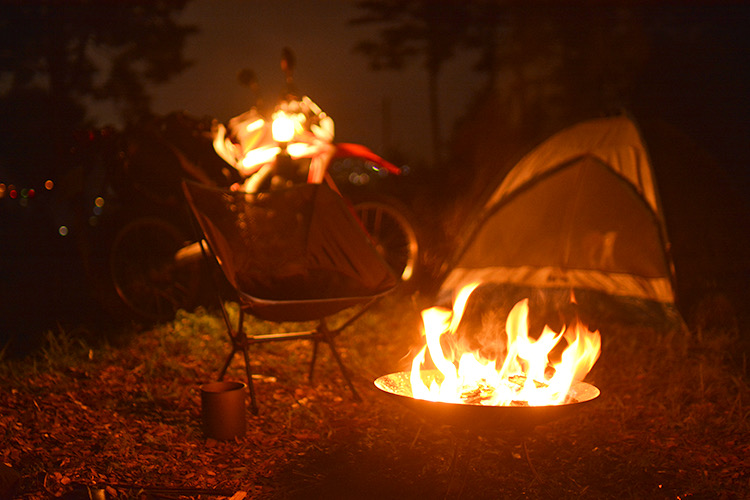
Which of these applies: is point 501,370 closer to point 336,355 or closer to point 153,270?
point 336,355

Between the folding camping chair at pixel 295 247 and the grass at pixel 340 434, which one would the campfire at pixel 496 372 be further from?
the folding camping chair at pixel 295 247

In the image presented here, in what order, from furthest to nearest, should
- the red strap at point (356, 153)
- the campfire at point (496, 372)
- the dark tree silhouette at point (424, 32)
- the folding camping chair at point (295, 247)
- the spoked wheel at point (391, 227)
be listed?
the dark tree silhouette at point (424, 32) < the spoked wheel at point (391, 227) < the red strap at point (356, 153) < the folding camping chair at point (295, 247) < the campfire at point (496, 372)

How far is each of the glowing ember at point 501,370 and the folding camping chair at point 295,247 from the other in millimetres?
661

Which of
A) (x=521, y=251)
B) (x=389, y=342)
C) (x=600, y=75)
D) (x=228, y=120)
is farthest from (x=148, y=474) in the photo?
(x=600, y=75)

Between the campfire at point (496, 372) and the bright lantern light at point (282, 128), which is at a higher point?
the bright lantern light at point (282, 128)

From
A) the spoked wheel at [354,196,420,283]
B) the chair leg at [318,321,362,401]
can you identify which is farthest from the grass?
the spoked wheel at [354,196,420,283]

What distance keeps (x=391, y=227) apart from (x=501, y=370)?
3.29 metres

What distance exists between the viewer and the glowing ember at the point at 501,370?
2.37 metres

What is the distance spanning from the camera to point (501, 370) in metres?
2.56

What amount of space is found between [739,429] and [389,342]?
2.19 meters

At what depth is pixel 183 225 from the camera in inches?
223

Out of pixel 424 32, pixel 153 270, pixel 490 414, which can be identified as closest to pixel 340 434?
pixel 490 414

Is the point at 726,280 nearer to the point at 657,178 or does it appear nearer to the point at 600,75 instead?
the point at 657,178

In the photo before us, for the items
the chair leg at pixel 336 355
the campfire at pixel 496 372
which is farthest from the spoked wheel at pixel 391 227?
the campfire at pixel 496 372
